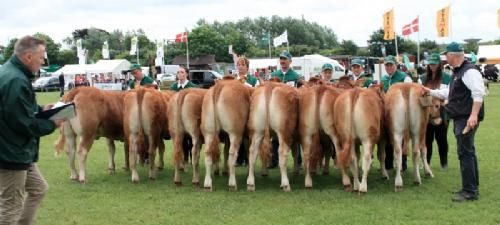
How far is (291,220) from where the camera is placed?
673cm

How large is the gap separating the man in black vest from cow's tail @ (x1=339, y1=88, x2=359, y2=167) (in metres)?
1.32

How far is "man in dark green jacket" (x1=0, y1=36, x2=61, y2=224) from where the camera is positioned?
4749mm

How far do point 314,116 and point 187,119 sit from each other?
209cm

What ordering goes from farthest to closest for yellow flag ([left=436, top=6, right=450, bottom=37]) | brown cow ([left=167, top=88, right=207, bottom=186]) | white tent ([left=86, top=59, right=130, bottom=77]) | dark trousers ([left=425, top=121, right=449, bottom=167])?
white tent ([left=86, top=59, right=130, bottom=77]) < yellow flag ([left=436, top=6, right=450, bottom=37]) < dark trousers ([left=425, top=121, right=449, bottom=167]) < brown cow ([left=167, top=88, right=207, bottom=186])

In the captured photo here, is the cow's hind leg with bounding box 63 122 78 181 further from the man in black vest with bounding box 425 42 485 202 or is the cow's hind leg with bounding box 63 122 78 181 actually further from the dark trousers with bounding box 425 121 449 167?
the dark trousers with bounding box 425 121 449 167

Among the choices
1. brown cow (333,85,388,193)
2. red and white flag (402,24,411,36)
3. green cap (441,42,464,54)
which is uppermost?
red and white flag (402,24,411,36)

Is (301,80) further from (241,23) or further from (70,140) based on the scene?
(241,23)

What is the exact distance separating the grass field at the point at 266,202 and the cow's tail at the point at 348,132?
1.84 feet

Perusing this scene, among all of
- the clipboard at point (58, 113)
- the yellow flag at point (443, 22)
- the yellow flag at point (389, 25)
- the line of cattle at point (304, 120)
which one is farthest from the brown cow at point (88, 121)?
the yellow flag at point (389, 25)

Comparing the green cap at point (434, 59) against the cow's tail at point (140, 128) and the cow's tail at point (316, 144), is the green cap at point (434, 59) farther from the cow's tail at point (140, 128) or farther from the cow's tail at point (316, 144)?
the cow's tail at point (140, 128)

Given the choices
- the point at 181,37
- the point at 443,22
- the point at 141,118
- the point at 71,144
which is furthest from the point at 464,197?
the point at 181,37

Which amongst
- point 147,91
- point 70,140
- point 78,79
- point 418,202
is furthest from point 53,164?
point 78,79

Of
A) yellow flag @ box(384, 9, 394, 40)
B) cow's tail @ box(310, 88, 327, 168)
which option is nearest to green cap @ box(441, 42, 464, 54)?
cow's tail @ box(310, 88, 327, 168)

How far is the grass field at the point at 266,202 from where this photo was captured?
6816 millimetres
